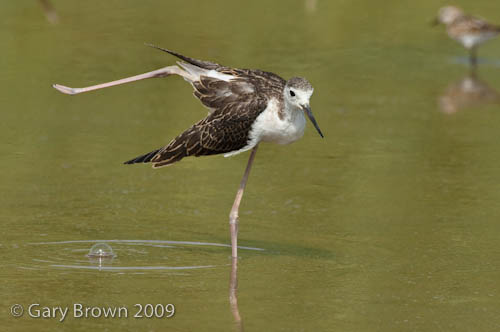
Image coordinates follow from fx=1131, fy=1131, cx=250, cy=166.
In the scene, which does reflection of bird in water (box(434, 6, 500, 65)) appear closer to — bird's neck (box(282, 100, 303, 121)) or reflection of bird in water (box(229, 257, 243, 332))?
bird's neck (box(282, 100, 303, 121))

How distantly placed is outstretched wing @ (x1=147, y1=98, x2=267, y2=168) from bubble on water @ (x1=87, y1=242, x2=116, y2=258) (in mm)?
656

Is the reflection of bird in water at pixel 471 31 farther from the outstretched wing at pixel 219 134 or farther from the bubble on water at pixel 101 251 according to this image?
the bubble on water at pixel 101 251

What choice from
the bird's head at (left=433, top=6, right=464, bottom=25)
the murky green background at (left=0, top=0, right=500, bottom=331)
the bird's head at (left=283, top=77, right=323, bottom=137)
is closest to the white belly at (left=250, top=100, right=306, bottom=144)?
the bird's head at (left=283, top=77, right=323, bottom=137)

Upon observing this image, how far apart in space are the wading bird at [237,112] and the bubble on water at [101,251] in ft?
1.91

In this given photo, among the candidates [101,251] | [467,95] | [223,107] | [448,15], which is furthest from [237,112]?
[448,15]

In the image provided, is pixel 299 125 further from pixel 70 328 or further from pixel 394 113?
pixel 394 113

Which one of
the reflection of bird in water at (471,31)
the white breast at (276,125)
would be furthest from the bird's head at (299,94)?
the reflection of bird in water at (471,31)

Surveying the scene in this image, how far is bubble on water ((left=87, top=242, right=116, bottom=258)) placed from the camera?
726 cm

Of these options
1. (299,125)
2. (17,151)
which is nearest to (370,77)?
(17,151)

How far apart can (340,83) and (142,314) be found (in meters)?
6.75

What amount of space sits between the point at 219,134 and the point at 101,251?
108cm

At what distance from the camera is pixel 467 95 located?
12320 mm

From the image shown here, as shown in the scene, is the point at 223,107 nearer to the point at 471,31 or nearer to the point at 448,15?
the point at 471,31

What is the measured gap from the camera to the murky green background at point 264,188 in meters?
6.60
